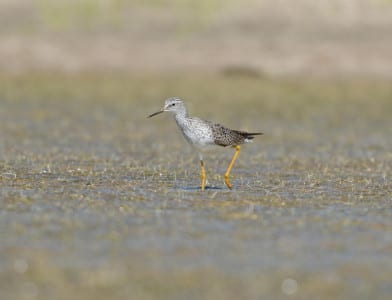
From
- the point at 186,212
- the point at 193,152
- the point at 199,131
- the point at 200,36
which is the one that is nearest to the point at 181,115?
the point at 199,131

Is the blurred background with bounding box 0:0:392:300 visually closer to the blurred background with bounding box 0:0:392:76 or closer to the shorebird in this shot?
the blurred background with bounding box 0:0:392:76

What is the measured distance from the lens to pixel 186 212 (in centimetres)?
1131

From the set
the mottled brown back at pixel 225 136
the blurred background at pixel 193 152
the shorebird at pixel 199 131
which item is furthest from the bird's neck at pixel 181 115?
the blurred background at pixel 193 152

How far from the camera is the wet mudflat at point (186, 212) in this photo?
8227 millimetres

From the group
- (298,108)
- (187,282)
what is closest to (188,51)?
(298,108)

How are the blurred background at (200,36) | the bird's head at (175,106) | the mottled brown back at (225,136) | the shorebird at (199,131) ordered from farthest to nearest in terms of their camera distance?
the blurred background at (200,36), the bird's head at (175,106), the mottled brown back at (225,136), the shorebird at (199,131)

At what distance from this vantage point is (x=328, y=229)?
10.5m

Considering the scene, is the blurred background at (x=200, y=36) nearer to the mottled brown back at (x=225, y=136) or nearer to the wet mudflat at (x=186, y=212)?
the wet mudflat at (x=186, y=212)

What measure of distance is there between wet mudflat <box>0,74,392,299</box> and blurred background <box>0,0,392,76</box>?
43.5ft

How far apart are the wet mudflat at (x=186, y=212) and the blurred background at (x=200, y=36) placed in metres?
13.3

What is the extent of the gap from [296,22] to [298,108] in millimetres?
15493

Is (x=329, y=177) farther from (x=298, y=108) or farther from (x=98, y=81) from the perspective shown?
(x=98, y=81)

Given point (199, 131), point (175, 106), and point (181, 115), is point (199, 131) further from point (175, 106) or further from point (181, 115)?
point (175, 106)

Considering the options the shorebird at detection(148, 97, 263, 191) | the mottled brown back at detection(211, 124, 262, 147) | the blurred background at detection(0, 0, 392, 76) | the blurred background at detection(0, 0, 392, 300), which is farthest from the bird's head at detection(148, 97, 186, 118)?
the blurred background at detection(0, 0, 392, 76)
